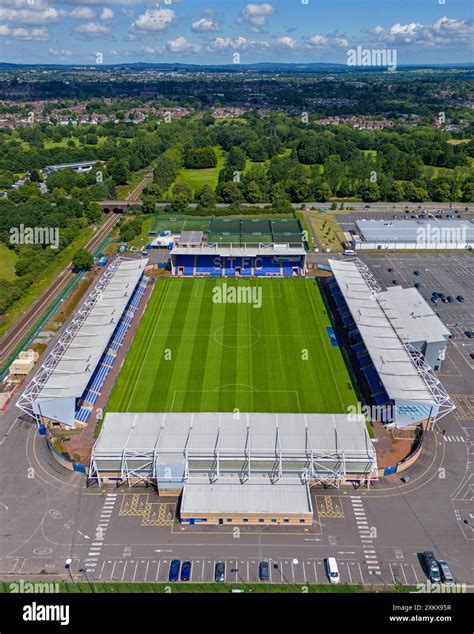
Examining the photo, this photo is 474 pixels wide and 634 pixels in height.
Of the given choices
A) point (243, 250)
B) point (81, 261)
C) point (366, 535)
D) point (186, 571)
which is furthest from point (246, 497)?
point (81, 261)

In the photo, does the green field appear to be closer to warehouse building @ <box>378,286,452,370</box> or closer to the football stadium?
the football stadium

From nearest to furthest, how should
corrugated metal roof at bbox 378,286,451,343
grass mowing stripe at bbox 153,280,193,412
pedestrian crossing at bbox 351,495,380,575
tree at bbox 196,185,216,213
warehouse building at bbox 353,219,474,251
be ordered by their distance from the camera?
pedestrian crossing at bbox 351,495,380,575, grass mowing stripe at bbox 153,280,193,412, corrugated metal roof at bbox 378,286,451,343, warehouse building at bbox 353,219,474,251, tree at bbox 196,185,216,213

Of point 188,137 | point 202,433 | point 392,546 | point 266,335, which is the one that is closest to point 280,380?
point 266,335

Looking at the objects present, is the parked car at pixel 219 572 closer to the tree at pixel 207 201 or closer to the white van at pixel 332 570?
the white van at pixel 332 570

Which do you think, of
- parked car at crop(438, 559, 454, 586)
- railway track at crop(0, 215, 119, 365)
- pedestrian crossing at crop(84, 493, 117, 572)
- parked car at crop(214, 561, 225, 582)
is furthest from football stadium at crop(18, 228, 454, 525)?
parked car at crop(438, 559, 454, 586)

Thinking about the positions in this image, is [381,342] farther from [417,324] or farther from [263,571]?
[263,571]
